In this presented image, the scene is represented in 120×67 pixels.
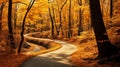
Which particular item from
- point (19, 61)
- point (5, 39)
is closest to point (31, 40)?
point (5, 39)

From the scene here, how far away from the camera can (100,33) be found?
13.2 metres

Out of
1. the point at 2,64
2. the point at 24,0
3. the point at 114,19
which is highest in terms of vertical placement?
the point at 24,0

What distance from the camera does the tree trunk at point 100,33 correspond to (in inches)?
513

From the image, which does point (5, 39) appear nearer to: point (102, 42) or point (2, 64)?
point (2, 64)

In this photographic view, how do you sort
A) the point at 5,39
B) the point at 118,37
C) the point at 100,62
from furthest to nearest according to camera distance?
the point at 5,39 → the point at 118,37 → the point at 100,62

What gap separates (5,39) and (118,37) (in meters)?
10.3

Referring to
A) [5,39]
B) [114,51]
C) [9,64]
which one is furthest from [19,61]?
[114,51]

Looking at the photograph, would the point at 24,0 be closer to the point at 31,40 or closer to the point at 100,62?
the point at 100,62

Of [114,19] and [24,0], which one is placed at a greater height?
[24,0]

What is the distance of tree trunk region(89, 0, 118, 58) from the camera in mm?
13023

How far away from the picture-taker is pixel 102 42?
42.9 ft

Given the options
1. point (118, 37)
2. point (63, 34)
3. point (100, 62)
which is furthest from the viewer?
point (63, 34)

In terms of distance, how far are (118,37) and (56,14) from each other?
33.5m

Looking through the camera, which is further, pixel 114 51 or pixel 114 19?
pixel 114 19
